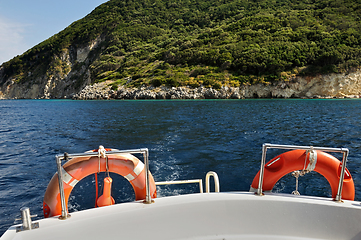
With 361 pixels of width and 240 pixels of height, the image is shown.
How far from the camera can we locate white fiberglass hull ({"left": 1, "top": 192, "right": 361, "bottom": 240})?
7.11 feet

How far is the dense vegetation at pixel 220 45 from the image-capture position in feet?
135

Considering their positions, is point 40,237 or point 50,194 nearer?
point 40,237

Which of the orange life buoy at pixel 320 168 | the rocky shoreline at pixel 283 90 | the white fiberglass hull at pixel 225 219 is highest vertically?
the rocky shoreline at pixel 283 90

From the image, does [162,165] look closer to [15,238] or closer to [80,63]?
[15,238]

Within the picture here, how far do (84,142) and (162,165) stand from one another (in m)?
4.77

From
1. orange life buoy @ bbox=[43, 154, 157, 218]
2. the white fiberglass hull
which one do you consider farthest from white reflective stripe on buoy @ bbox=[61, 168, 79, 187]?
the white fiberglass hull

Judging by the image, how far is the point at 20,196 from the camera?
Answer: 4.83 metres

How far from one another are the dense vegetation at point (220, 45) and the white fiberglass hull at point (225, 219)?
3933cm

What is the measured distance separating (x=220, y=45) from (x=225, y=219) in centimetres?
5424

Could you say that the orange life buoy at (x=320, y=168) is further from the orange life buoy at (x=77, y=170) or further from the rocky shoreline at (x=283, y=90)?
the rocky shoreline at (x=283, y=90)

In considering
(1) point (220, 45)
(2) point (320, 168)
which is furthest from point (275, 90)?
(2) point (320, 168)

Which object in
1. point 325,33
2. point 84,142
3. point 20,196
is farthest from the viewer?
point 325,33

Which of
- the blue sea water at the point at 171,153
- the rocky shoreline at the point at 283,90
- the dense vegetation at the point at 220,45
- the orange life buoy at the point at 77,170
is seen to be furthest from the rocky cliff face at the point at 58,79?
the orange life buoy at the point at 77,170

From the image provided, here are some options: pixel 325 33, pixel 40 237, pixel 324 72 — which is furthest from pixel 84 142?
pixel 325 33
